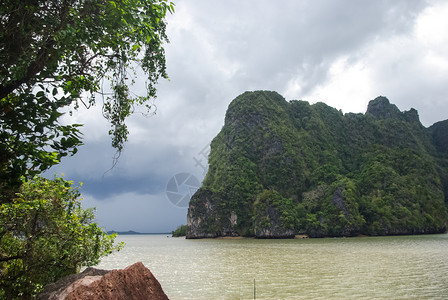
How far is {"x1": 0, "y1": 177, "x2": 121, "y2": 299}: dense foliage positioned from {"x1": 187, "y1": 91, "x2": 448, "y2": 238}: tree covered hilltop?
213 ft

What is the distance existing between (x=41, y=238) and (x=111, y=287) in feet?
6.03

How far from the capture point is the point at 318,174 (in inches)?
3487

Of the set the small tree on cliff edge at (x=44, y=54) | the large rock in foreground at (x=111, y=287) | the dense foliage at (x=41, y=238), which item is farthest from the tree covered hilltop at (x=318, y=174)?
the small tree on cliff edge at (x=44, y=54)

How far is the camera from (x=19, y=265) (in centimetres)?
535

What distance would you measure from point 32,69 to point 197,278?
12849 mm

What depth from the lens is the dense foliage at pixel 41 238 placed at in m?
4.53

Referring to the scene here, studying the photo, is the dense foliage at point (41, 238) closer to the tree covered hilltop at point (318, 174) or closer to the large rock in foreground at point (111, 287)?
the large rock in foreground at point (111, 287)

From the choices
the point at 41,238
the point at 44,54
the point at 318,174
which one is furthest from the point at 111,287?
the point at 318,174

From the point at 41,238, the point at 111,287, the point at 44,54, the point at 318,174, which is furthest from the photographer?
the point at 318,174

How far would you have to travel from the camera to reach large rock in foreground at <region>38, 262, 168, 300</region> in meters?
4.36

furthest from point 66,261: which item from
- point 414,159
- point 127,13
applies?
point 414,159

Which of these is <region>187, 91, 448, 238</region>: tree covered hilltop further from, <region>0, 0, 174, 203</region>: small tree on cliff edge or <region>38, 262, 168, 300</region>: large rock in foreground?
<region>0, 0, 174, 203</region>: small tree on cliff edge

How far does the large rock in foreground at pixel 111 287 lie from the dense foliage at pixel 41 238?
50 centimetres

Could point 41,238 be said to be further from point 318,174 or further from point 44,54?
point 318,174
